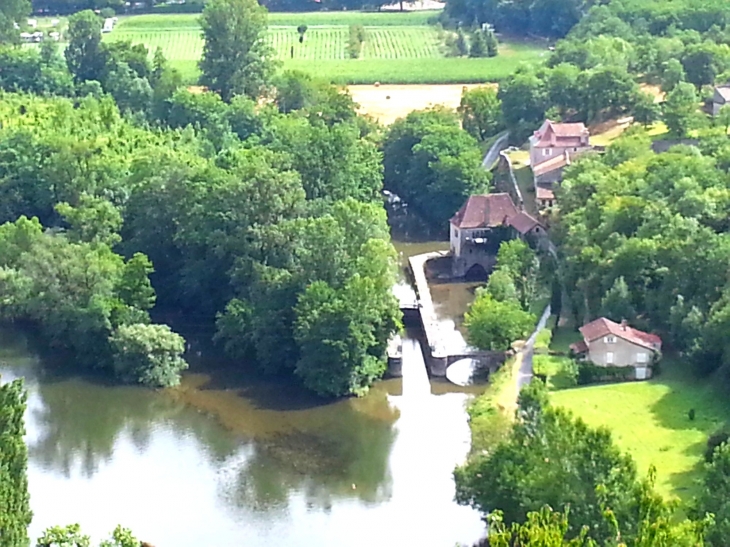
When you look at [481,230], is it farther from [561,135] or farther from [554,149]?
[561,135]

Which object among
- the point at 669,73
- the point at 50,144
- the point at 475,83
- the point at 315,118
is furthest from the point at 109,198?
the point at 475,83

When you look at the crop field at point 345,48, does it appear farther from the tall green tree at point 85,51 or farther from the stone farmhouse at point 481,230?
the stone farmhouse at point 481,230

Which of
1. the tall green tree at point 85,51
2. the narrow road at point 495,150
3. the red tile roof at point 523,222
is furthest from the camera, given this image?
the tall green tree at point 85,51

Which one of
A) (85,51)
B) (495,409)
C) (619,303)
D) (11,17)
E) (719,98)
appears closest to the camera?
(495,409)

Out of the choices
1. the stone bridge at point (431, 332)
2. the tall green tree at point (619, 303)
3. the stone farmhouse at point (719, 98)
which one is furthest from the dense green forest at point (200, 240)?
the stone farmhouse at point (719, 98)

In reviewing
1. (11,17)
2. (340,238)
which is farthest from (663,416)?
(11,17)

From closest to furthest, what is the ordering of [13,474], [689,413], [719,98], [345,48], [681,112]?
[13,474], [689,413], [681,112], [719,98], [345,48]
